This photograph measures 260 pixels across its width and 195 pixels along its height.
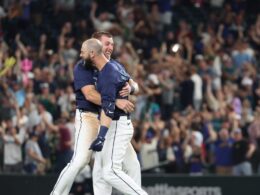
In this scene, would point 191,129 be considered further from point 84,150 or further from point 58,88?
point 84,150

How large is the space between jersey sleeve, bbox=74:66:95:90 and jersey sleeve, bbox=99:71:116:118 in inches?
20.1

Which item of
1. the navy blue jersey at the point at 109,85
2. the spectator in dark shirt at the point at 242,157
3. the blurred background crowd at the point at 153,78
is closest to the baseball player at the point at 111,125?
the navy blue jersey at the point at 109,85

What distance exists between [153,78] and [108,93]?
36.8 feet

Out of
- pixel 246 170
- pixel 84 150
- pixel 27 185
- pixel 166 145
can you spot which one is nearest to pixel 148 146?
pixel 166 145

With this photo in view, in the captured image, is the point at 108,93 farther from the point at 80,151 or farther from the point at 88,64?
the point at 80,151

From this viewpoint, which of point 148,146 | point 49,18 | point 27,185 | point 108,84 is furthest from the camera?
point 49,18

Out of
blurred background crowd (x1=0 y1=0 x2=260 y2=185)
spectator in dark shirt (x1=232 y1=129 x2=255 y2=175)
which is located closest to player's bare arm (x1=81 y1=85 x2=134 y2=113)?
blurred background crowd (x1=0 y1=0 x2=260 y2=185)

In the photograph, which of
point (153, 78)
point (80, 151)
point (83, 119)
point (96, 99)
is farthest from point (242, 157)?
point (96, 99)

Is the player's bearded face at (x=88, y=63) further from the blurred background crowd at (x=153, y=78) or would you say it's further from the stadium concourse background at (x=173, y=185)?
the blurred background crowd at (x=153, y=78)

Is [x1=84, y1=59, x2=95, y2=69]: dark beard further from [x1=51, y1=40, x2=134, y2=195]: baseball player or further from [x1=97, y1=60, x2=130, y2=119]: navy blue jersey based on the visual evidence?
[x1=97, y1=60, x2=130, y2=119]: navy blue jersey

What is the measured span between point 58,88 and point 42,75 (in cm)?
48

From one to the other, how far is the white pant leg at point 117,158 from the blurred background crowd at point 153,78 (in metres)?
7.55

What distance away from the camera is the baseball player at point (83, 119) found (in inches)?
535

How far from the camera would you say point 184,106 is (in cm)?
2467
